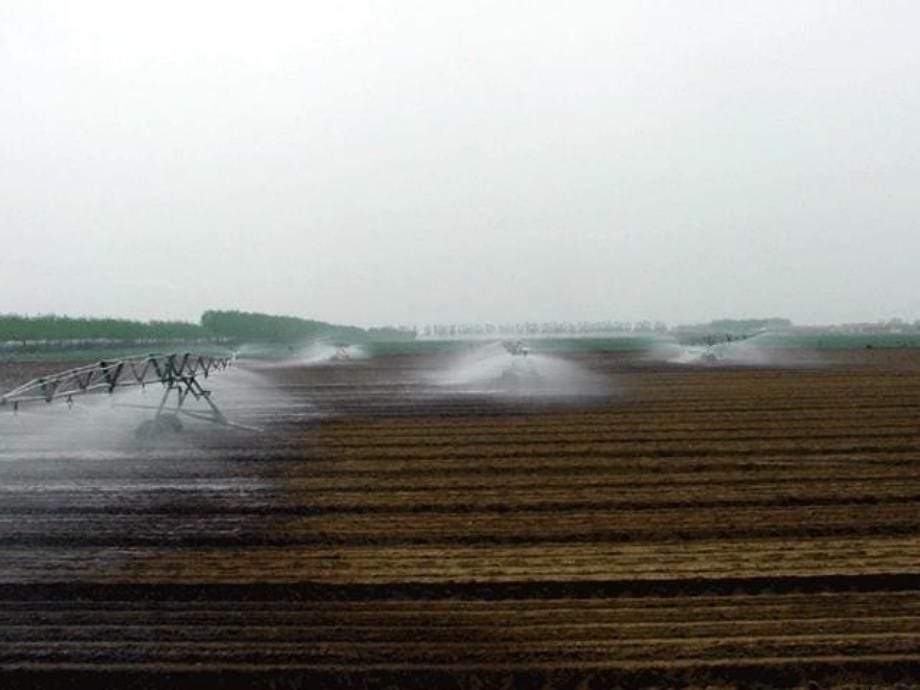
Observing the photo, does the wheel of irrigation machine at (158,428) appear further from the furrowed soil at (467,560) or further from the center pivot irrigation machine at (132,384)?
the furrowed soil at (467,560)

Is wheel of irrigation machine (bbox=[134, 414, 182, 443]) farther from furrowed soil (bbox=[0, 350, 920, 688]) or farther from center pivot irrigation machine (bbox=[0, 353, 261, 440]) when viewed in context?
furrowed soil (bbox=[0, 350, 920, 688])

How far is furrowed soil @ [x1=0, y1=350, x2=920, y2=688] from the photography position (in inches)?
250

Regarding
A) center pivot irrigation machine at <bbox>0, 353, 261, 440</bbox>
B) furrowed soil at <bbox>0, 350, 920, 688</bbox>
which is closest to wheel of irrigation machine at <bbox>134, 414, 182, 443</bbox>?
center pivot irrigation machine at <bbox>0, 353, 261, 440</bbox>

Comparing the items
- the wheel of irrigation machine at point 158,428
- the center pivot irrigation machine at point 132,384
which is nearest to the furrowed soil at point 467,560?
the wheel of irrigation machine at point 158,428

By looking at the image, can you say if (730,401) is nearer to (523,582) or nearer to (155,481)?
(155,481)

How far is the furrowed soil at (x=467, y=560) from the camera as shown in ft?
20.8

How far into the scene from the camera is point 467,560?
896 cm

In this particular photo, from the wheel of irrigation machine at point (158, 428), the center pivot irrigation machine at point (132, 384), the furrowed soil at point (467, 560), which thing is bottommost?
the furrowed soil at point (467, 560)

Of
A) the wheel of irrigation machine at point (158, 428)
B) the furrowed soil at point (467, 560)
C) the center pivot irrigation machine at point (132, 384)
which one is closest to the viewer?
the furrowed soil at point (467, 560)

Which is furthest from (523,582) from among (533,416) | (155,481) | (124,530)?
(533,416)

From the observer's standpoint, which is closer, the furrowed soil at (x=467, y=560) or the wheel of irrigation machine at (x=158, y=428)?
the furrowed soil at (x=467, y=560)

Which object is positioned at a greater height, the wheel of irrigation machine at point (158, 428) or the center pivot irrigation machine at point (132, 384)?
the center pivot irrigation machine at point (132, 384)

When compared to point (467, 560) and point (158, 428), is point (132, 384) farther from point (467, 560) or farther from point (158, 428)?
point (467, 560)

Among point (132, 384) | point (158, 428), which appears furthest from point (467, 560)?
point (132, 384)
